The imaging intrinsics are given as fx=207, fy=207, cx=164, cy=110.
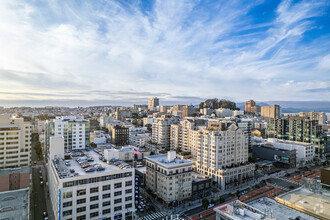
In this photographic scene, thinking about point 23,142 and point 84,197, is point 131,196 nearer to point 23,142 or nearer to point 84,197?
point 84,197

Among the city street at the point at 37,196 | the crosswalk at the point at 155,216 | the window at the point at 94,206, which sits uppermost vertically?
the window at the point at 94,206

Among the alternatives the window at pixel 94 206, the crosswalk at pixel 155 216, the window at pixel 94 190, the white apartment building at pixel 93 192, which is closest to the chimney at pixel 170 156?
the crosswalk at pixel 155 216

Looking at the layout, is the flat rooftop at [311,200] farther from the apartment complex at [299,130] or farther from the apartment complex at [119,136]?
the apartment complex at [119,136]

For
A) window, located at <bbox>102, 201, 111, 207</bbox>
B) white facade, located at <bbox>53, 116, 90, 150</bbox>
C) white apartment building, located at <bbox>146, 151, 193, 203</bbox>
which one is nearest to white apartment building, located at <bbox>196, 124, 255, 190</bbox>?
white apartment building, located at <bbox>146, 151, 193, 203</bbox>

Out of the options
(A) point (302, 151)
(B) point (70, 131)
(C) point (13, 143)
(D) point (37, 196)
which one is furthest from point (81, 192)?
(A) point (302, 151)

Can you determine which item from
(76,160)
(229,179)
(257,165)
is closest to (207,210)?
(229,179)

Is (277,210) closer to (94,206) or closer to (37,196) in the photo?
(94,206)
